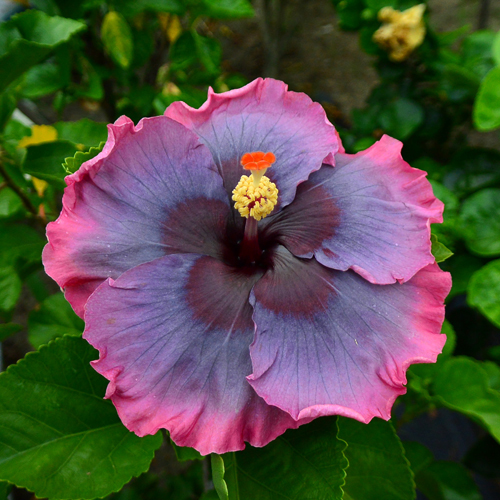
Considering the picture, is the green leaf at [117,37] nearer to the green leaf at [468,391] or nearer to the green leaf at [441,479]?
the green leaf at [468,391]

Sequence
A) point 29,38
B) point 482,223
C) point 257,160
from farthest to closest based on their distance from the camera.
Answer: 1. point 482,223
2. point 29,38
3. point 257,160

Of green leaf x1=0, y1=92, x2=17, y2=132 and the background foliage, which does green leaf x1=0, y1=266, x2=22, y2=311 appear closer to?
the background foliage

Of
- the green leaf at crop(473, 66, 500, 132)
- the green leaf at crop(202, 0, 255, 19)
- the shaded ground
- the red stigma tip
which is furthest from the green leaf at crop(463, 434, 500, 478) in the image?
the shaded ground

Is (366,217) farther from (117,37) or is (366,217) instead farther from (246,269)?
(117,37)

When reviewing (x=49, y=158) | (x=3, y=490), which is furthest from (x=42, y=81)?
(x=3, y=490)

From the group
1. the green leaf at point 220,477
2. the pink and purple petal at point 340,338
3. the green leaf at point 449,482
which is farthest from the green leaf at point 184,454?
the green leaf at point 449,482

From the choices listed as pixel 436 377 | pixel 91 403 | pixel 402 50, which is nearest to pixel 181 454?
pixel 91 403
